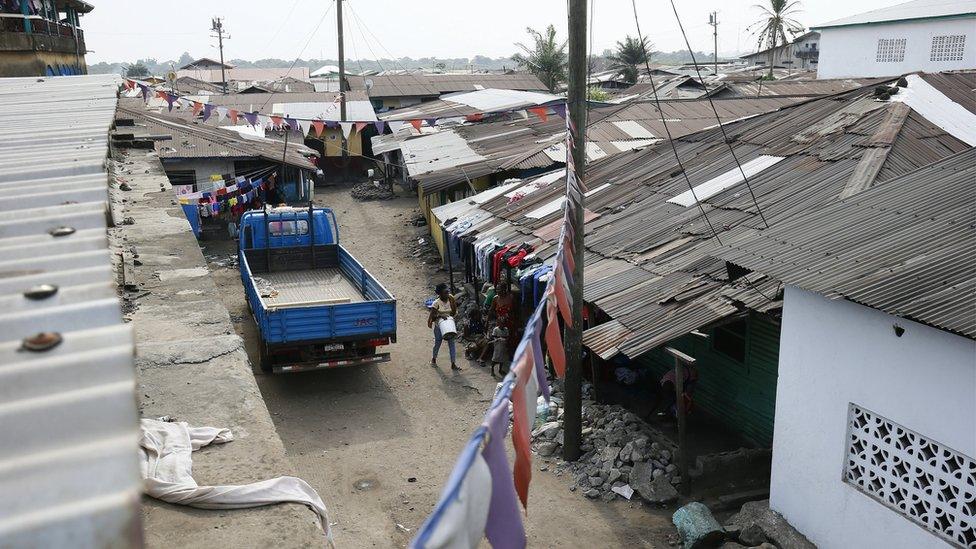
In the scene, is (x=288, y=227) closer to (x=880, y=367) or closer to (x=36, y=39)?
(x=36, y=39)

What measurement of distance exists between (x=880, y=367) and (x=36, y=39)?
73.5 feet

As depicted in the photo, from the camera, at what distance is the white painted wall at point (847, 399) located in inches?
248

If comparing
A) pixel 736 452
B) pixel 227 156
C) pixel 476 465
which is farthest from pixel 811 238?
pixel 227 156

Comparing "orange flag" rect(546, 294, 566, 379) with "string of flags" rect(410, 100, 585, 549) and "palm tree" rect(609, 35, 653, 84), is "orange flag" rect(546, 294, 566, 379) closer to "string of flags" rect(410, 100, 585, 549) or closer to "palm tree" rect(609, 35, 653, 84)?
"string of flags" rect(410, 100, 585, 549)

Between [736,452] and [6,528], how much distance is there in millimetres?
9295

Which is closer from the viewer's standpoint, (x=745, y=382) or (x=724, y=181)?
(x=745, y=382)

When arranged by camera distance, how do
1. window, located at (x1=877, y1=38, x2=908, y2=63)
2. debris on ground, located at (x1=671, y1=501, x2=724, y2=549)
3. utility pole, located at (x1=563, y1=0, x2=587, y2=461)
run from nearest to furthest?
debris on ground, located at (x1=671, y1=501, x2=724, y2=549) → utility pole, located at (x1=563, y1=0, x2=587, y2=461) → window, located at (x1=877, y1=38, x2=908, y2=63)

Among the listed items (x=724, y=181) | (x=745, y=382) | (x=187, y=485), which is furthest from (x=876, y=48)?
(x=187, y=485)

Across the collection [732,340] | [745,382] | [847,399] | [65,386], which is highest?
[65,386]

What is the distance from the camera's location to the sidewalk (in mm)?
5457

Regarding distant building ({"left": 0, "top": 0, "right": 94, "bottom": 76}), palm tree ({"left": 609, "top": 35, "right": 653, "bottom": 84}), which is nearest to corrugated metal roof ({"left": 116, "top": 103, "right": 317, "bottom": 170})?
distant building ({"left": 0, "top": 0, "right": 94, "bottom": 76})

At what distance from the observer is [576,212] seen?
962 centimetres

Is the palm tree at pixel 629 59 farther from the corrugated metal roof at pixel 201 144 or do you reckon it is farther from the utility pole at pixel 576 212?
the utility pole at pixel 576 212

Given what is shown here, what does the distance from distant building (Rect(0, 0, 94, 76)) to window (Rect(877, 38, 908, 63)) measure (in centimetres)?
3349
